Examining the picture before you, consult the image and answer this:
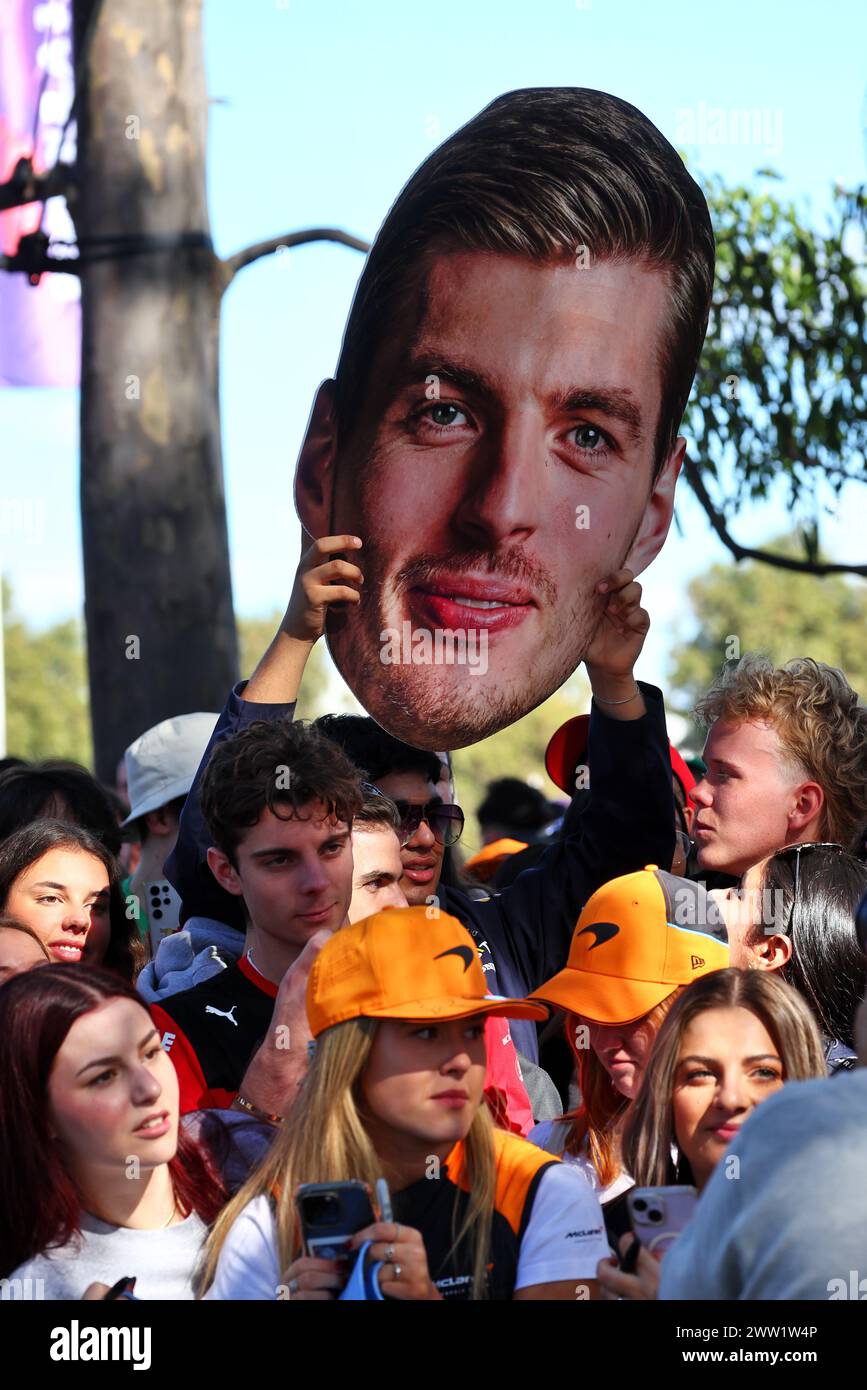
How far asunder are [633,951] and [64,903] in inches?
55.7

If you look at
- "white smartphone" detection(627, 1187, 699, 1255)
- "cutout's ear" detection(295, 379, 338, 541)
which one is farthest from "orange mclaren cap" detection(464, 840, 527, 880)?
"white smartphone" detection(627, 1187, 699, 1255)

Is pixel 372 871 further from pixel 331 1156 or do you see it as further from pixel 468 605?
pixel 331 1156

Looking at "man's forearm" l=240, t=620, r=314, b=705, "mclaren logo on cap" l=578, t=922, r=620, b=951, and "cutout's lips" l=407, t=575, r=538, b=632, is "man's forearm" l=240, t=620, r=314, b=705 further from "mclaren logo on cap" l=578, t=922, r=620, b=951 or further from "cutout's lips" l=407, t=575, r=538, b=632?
"mclaren logo on cap" l=578, t=922, r=620, b=951

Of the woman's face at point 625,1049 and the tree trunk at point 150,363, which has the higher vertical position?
the tree trunk at point 150,363

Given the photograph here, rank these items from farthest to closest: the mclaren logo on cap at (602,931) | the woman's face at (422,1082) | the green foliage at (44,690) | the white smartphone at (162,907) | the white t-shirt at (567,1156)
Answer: the green foliage at (44,690) < the white smartphone at (162,907) < the mclaren logo on cap at (602,931) < the white t-shirt at (567,1156) < the woman's face at (422,1082)

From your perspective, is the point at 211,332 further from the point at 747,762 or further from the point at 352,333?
the point at 747,762

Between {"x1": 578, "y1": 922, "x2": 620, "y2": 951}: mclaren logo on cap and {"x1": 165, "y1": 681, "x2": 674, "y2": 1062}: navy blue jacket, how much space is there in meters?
0.41

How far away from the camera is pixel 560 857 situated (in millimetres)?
3877

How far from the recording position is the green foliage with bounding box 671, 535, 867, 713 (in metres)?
56.0

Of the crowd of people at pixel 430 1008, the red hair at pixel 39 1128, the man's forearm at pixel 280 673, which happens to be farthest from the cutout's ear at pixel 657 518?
the red hair at pixel 39 1128

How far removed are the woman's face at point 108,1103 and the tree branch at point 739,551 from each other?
2.60 m

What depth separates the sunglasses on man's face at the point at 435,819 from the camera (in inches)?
157

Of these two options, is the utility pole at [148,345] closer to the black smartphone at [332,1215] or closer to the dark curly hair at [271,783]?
the dark curly hair at [271,783]
